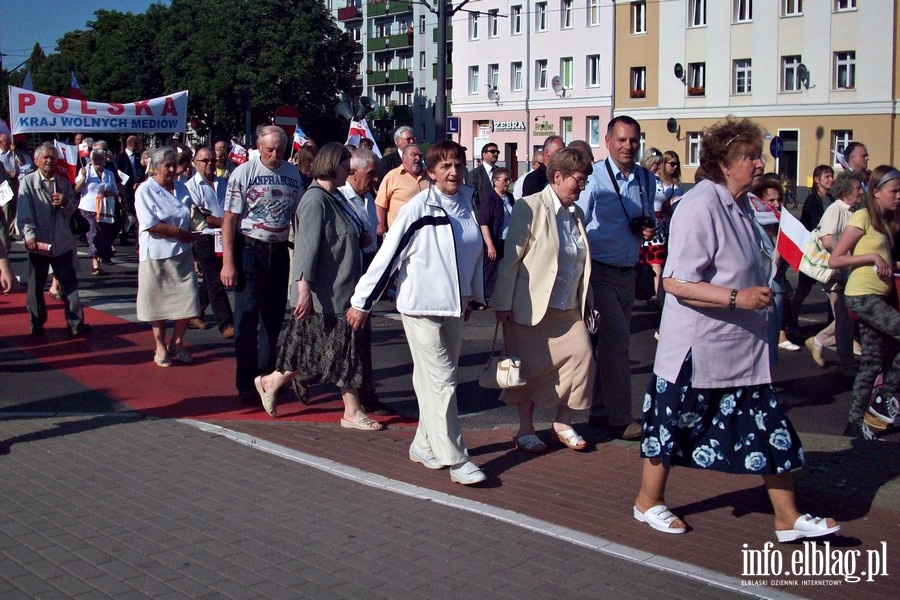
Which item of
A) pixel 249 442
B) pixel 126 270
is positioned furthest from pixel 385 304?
pixel 249 442

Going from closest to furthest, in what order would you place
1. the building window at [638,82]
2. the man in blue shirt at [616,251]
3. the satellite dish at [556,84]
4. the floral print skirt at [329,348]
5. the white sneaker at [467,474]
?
the white sneaker at [467,474] < the man in blue shirt at [616,251] < the floral print skirt at [329,348] < the building window at [638,82] < the satellite dish at [556,84]

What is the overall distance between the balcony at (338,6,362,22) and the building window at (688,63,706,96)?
4920cm

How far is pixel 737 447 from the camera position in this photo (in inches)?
197

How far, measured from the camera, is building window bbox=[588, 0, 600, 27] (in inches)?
2287

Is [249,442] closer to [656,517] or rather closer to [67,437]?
[67,437]

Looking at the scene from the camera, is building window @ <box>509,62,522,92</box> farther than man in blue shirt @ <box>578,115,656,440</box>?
Yes

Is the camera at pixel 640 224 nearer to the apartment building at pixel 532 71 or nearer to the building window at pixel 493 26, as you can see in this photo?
the apartment building at pixel 532 71

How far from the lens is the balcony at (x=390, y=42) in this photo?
89688 mm

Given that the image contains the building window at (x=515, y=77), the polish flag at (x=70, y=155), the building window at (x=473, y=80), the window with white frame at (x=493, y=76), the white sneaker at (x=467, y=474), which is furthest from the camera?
the building window at (x=473, y=80)

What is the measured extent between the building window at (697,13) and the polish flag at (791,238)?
47228mm

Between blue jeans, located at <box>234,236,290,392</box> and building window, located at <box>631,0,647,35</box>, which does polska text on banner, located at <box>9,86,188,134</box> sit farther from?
building window, located at <box>631,0,647,35</box>

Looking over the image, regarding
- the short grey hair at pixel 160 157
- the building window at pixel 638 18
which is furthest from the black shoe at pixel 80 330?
the building window at pixel 638 18

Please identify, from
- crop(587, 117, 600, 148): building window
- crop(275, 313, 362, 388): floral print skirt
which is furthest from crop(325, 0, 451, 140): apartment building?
crop(275, 313, 362, 388): floral print skirt

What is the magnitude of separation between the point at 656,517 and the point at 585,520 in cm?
36
